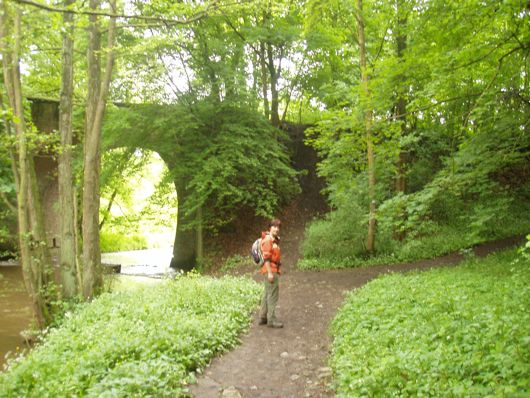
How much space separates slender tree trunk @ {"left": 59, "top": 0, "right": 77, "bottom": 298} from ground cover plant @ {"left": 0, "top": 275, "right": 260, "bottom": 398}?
100 inches

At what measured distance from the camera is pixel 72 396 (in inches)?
165

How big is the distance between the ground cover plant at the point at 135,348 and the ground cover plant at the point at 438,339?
1.73 meters

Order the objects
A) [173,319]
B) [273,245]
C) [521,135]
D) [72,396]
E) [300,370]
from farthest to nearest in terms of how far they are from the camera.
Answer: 1. [521,135]
2. [273,245]
3. [173,319]
4. [300,370]
5. [72,396]

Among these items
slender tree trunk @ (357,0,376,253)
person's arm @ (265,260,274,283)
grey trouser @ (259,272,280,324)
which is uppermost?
slender tree trunk @ (357,0,376,253)

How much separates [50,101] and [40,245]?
10042mm

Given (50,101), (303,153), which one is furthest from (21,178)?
(303,153)

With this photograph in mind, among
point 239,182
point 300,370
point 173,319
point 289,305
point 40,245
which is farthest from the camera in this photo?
point 239,182

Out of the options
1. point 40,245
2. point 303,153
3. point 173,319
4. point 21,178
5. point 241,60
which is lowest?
point 173,319

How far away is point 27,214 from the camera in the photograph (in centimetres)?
940

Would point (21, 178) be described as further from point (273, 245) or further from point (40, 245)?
point (273, 245)

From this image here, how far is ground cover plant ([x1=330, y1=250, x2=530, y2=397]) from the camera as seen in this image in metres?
3.68

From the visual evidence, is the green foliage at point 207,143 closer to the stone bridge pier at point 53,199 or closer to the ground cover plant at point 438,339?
the stone bridge pier at point 53,199

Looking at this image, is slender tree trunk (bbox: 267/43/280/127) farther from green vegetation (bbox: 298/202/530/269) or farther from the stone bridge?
green vegetation (bbox: 298/202/530/269)

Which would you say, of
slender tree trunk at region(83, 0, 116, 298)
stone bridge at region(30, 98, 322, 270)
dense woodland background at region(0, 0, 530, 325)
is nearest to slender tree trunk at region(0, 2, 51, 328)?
dense woodland background at region(0, 0, 530, 325)
